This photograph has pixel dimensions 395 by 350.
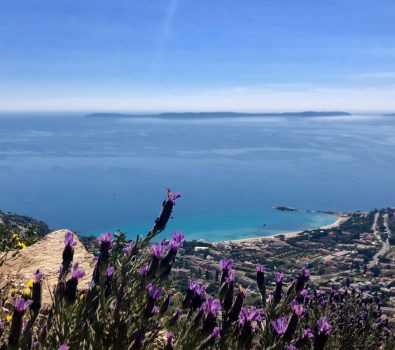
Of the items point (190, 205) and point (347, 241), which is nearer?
point (347, 241)

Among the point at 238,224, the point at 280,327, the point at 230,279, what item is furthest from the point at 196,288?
the point at 238,224

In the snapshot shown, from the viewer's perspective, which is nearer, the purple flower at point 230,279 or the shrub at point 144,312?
A: the shrub at point 144,312

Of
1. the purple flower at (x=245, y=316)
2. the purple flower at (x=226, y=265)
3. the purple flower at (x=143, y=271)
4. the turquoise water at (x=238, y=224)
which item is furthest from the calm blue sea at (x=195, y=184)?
the purple flower at (x=245, y=316)

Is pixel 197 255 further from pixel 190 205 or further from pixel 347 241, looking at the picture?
pixel 190 205

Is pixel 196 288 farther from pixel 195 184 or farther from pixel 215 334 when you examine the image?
pixel 195 184

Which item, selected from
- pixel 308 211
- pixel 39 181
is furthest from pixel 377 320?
pixel 39 181

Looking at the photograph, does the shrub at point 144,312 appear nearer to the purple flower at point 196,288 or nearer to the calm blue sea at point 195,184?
the purple flower at point 196,288
